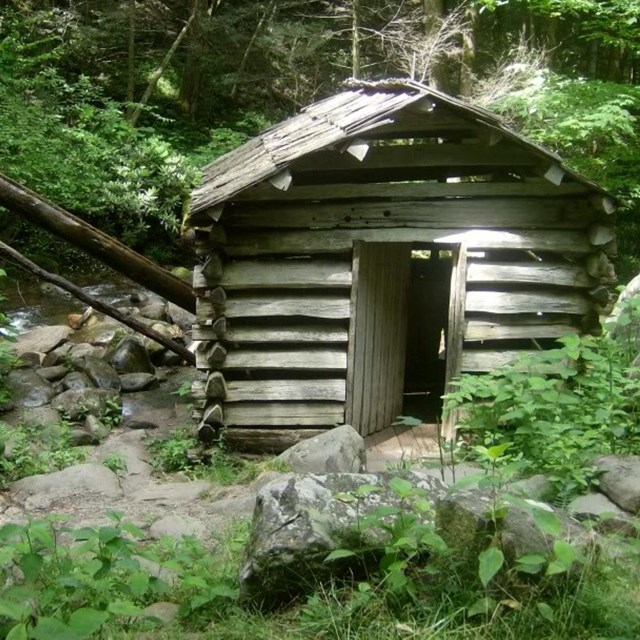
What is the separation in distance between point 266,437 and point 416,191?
2.96 meters

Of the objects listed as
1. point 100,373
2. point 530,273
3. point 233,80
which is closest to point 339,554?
point 530,273

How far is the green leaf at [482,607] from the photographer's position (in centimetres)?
274

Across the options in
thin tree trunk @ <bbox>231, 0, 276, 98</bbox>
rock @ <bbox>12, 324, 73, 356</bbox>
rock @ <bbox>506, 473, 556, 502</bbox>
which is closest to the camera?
rock @ <bbox>506, 473, 556, 502</bbox>

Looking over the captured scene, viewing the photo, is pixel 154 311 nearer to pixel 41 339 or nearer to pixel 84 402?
pixel 41 339

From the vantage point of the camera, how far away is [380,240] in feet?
22.8

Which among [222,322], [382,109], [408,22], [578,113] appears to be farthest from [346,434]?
[408,22]

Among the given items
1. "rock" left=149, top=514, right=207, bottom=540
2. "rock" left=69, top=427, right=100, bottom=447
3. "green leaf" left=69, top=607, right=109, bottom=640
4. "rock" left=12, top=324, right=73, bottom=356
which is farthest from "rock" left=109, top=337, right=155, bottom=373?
"green leaf" left=69, top=607, right=109, bottom=640

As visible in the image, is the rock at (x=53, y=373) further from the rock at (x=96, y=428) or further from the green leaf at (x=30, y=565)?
the green leaf at (x=30, y=565)

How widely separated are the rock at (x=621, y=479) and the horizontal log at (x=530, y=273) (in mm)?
2712

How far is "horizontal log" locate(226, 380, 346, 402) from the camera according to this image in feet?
23.4

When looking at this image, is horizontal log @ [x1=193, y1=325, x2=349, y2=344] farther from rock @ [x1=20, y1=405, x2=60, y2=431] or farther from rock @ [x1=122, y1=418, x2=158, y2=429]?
rock @ [x1=20, y1=405, x2=60, y2=431]

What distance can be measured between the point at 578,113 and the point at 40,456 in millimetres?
8784

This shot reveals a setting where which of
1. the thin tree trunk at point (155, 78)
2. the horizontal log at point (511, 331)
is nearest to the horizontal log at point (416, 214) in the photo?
the horizontal log at point (511, 331)

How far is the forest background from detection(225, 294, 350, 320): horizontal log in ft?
17.9
